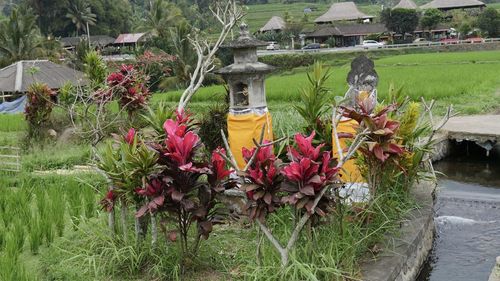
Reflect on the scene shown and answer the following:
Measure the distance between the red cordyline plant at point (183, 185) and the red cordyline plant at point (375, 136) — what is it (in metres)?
1.21

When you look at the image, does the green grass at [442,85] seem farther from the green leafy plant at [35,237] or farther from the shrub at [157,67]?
the green leafy plant at [35,237]

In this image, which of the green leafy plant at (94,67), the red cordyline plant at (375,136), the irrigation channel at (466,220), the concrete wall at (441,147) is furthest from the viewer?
the green leafy plant at (94,67)


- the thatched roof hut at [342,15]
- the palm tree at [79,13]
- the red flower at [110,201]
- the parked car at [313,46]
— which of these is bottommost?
the parked car at [313,46]

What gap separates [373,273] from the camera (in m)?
4.32

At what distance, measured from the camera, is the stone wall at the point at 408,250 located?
4.38m

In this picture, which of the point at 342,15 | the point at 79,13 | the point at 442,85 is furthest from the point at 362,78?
the point at 342,15

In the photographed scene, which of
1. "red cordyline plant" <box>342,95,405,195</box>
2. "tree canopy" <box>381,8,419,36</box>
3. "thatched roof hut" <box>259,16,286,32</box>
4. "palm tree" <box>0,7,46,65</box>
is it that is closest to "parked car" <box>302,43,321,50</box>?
"tree canopy" <box>381,8,419,36</box>

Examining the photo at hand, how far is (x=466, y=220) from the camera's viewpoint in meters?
7.11

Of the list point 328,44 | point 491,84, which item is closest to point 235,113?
point 491,84

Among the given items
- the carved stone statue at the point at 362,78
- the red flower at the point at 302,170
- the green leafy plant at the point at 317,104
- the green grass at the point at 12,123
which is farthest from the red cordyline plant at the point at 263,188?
the green grass at the point at 12,123

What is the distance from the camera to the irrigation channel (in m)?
5.75

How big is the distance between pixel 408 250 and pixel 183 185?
6.65 feet

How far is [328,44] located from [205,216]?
3801 centimetres

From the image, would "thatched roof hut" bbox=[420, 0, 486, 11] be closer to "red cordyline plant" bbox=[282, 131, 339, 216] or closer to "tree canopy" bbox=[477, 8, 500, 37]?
"tree canopy" bbox=[477, 8, 500, 37]
